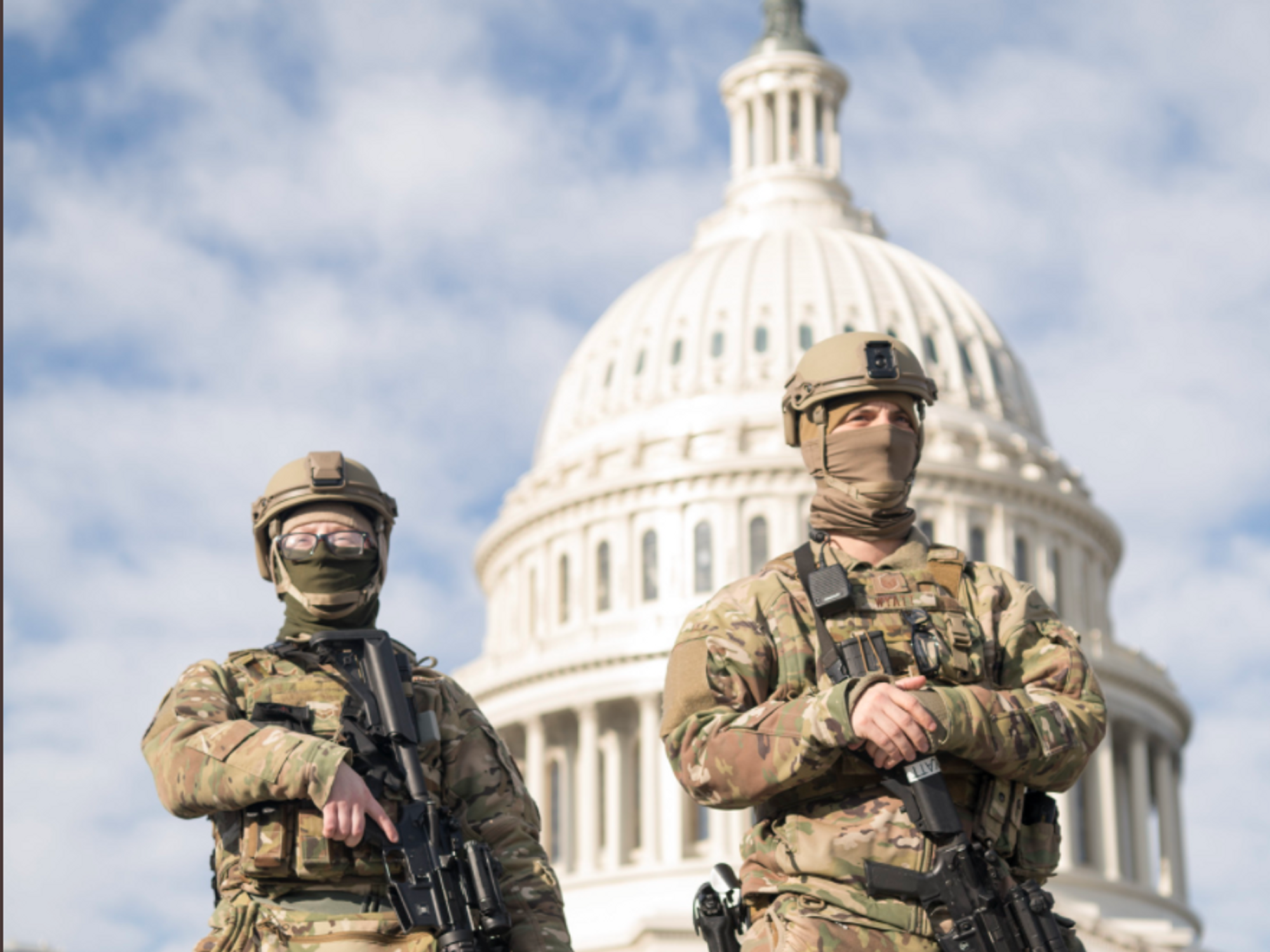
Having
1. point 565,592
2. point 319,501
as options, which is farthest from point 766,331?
point 319,501

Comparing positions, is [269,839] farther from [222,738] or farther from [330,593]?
[330,593]

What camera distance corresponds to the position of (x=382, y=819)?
7492 mm

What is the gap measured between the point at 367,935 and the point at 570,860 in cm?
6045

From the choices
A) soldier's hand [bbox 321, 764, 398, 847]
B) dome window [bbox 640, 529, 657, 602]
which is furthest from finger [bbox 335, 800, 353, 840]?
dome window [bbox 640, 529, 657, 602]

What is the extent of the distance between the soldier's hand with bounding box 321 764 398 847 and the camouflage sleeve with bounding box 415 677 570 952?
0.62m

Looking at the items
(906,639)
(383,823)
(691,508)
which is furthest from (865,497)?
(691,508)

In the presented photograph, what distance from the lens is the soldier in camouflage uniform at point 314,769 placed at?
7504 millimetres

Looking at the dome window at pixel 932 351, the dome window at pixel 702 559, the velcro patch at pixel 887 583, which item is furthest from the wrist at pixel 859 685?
the dome window at pixel 932 351

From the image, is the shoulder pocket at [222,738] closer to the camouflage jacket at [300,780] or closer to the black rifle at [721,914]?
the camouflage jacket at [300,780]

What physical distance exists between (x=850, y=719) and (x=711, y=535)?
61.2 meters

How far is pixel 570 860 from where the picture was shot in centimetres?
6712

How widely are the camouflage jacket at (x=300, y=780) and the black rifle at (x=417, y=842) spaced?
9 centimetres

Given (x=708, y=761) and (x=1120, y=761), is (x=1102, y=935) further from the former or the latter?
(x=708, y=761)

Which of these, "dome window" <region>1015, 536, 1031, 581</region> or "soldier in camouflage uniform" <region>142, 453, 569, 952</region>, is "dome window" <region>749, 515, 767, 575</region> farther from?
"soldier in camouflage uniform" <region>142, 453, 569, 952</region>
